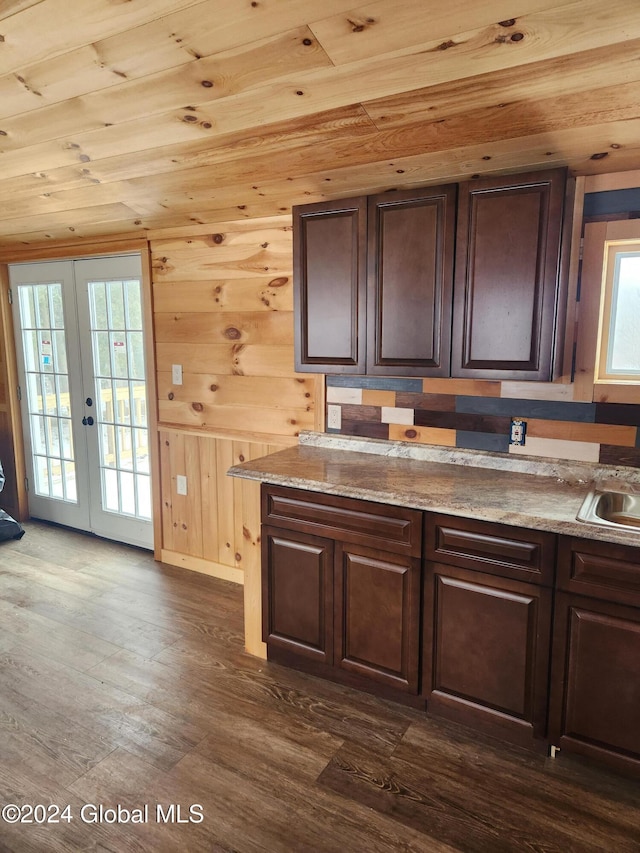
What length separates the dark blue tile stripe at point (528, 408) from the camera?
2.41 m

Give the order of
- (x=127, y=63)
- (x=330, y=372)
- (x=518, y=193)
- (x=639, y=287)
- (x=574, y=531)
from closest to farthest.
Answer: (x=574, y=531) < (x=127, y=63) < (x=518, y=193) < (x=639, y=287) < (x=330, y=372)

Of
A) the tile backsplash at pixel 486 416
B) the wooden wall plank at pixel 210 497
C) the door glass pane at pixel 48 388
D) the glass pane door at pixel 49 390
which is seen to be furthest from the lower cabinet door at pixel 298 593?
the door glass pane at pixel 48 388

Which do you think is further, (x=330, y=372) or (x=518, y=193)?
(x=330, y=372)

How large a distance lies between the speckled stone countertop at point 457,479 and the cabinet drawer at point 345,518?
2.0 inches

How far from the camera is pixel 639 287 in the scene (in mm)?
2320

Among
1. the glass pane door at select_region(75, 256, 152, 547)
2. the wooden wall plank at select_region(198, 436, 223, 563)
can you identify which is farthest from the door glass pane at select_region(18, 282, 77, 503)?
the wooden wall plank at select_region(198, 436, 223, 563)

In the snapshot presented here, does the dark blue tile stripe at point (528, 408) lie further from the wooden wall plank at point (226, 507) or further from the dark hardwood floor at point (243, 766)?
the wooden wall plank at point (226, 507)

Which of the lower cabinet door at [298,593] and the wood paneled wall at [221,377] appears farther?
the wood paneled wall at [221,377]

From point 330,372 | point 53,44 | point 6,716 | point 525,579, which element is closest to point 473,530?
point 525,579

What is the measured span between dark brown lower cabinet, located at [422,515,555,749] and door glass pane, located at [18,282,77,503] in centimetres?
333

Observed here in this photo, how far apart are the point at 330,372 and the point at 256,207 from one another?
1.06 m

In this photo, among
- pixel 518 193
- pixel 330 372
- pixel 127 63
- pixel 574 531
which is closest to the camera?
pixel 574 531

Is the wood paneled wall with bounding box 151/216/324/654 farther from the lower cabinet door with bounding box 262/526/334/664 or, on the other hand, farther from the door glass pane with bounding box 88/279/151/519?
the lower cabinet door with bounding box 262/526/334/664

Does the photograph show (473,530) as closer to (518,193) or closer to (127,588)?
(518,193)
